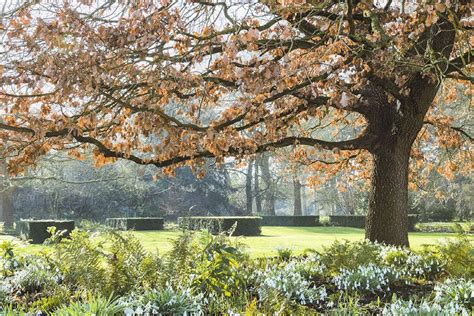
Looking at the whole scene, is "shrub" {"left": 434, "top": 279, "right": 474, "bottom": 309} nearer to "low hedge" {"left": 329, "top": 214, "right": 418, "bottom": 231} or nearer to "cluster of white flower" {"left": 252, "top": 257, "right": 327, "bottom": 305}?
"cluster of white flower" {"left": 252, "top": 257, "right": 327, "bottom": 305}

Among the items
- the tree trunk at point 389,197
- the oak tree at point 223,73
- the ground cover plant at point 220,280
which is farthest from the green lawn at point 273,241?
the oak tree at point 223,73

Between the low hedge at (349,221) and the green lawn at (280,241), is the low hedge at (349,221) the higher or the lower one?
the higher one

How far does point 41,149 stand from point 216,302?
146 inches

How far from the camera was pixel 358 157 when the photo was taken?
40.8 ft

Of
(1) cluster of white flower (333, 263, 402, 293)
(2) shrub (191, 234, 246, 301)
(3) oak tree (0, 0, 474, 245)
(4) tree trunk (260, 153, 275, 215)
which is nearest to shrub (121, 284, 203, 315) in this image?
(2) shrub (191, 234, 246, 301)

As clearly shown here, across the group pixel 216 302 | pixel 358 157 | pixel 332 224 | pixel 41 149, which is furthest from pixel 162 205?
pixel 216 302

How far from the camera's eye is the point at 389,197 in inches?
372

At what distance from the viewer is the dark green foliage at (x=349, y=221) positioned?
2976cm

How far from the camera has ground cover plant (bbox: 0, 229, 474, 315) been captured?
4.67 meters

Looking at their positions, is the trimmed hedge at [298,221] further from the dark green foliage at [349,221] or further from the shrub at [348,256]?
the shrub at [348,256]

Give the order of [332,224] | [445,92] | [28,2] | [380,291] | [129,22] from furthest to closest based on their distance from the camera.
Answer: [332,224]
[445,92]
[28,2]
[380,291]
[129,22]

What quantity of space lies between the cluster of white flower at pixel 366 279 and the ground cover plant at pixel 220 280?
1 cm

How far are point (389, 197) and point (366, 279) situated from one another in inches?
126

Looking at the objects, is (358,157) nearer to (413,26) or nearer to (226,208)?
(413,26)
